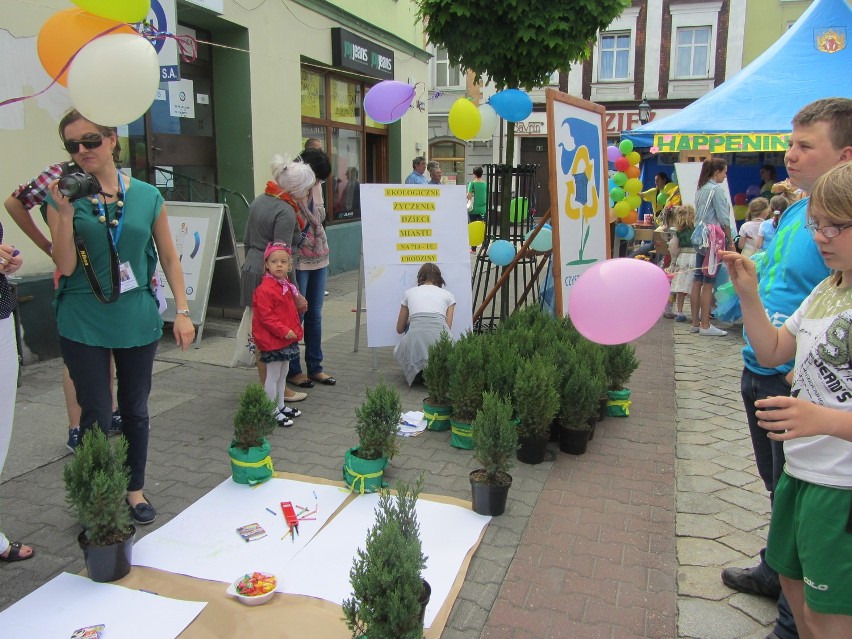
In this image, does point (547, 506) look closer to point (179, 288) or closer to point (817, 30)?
point (179, 288)

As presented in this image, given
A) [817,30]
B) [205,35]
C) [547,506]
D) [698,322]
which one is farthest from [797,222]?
[817,30]

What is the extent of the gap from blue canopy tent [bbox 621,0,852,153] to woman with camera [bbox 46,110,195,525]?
8.10 metres

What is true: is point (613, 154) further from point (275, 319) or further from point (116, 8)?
point (116, 8)

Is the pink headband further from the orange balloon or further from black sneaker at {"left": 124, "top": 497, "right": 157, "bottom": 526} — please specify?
black sneaker at {"left": 124, "top": 497, "right": 157, "bottom": 526}

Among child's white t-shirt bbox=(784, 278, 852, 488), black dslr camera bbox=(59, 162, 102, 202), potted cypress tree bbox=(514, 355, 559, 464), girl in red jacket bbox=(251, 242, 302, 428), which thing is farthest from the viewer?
girl in red jacket bbox=(251, 242, 302, 428)

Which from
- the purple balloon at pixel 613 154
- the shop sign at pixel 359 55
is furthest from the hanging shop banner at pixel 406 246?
the shop sign at pixel 359 55

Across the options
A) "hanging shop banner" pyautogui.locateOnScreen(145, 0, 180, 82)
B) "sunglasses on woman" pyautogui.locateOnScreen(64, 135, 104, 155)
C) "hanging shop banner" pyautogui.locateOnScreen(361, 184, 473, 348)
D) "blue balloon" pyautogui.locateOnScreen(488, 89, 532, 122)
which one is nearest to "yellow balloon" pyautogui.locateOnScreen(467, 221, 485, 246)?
"hanging shop banner" pyautogui.locateOnScreen(361, 184, 473, 348)

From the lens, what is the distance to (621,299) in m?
3.00

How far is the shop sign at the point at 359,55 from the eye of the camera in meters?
10.8

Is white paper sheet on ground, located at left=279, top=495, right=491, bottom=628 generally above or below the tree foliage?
below

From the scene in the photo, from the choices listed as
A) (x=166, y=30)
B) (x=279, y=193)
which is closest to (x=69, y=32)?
(x=279, y=193)

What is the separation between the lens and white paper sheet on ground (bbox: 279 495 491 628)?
9.12 ft

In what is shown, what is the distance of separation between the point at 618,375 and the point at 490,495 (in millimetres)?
1991

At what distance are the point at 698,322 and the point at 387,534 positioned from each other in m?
7.09
